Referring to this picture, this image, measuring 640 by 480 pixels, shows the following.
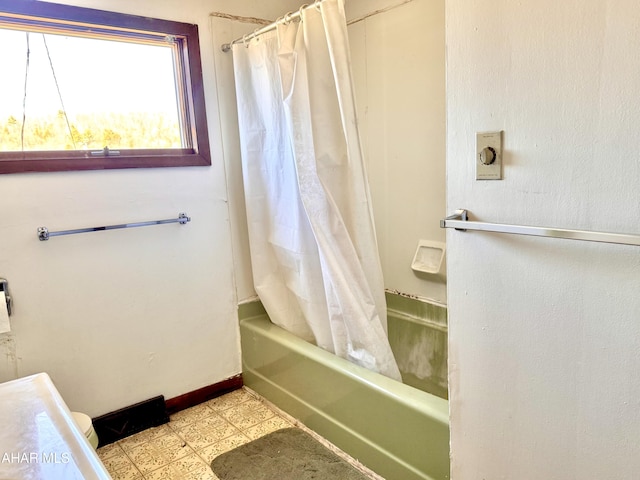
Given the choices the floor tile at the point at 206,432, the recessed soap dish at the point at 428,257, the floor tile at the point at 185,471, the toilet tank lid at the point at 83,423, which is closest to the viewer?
the toilet tank lid at the point at 83,423

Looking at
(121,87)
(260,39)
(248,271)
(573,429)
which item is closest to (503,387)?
(573,429)

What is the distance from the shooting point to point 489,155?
1.08 metres

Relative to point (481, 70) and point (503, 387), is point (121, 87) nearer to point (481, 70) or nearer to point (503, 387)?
point (481, 70)

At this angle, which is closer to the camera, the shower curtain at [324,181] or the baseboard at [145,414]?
the shower curtain at [324,181]

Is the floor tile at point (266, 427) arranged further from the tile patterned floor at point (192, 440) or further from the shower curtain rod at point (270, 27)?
the shower curtain rod at point (270, 27)

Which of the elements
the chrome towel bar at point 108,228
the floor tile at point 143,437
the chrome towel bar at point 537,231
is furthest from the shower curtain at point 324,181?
the floor tile at point 143,437

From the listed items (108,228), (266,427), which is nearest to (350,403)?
(266,427)

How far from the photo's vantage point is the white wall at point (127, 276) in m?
1.78

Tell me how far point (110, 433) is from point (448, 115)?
200cm

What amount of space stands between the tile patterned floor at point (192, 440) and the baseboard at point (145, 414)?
0.03 m

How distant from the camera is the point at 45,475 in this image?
99 centimetres

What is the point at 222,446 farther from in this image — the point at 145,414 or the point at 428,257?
the point at 428,257

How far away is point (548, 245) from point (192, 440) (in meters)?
1.75

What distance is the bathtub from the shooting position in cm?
144
